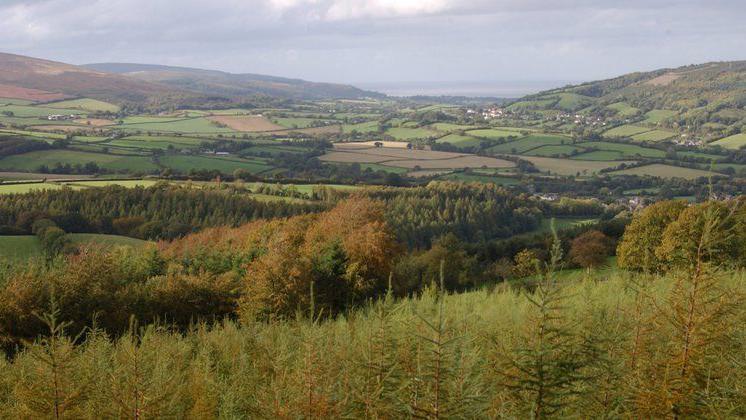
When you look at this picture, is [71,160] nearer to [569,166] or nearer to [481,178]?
[481,178]

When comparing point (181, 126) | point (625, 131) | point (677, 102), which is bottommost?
point (625, 131)

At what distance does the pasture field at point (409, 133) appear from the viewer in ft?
449

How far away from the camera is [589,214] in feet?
233

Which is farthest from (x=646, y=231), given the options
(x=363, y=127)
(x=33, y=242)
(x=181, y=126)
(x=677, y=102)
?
(x=677, y=102)

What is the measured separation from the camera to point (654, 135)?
426ft

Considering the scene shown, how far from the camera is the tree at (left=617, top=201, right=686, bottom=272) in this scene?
120ft

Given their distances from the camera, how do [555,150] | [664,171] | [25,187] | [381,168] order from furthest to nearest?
[555,150] → [381,168] → [664,171] → [25,187]

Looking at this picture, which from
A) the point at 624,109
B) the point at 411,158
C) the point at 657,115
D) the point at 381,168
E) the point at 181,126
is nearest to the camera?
the point at 381,168

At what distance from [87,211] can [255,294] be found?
40.5m

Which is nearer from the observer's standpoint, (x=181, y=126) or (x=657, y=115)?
(x=181, y=126)

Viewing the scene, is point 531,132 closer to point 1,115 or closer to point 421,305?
point 1,115

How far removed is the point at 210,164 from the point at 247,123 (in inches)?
2636

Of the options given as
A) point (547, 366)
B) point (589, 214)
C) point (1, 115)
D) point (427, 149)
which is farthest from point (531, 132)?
point (547, 366)

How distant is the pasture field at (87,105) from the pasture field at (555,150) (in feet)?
350
